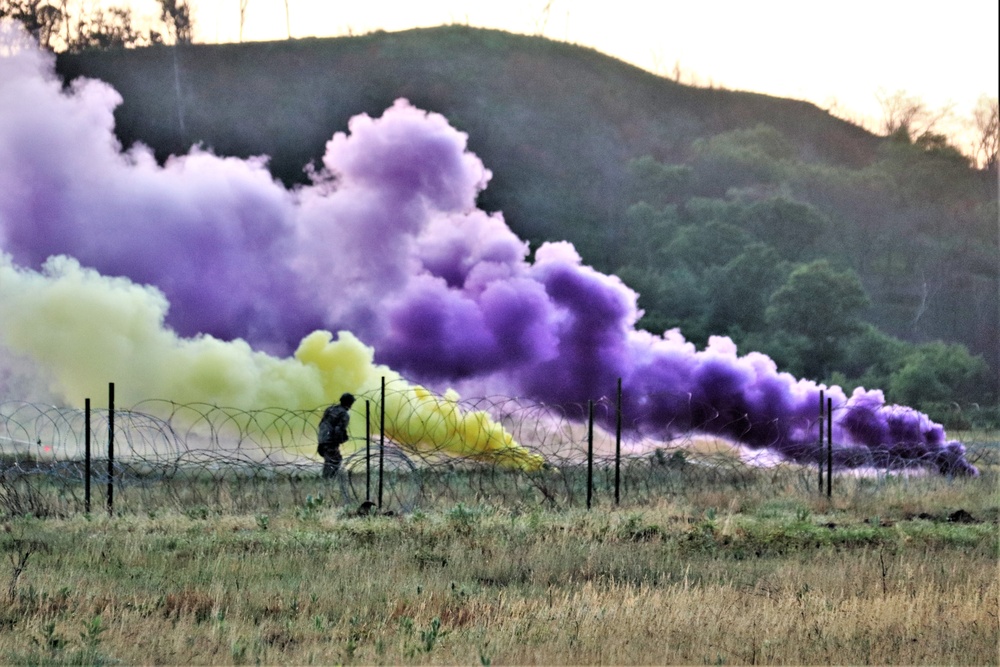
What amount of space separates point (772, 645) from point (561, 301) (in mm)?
25750

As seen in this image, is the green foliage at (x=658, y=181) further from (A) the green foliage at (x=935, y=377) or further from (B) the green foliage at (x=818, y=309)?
(A) the green foliage at (x=935, y=377)

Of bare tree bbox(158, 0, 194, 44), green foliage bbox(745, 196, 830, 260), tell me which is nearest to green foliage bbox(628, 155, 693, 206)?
green foliage bbox(745, 196, 830, 260)

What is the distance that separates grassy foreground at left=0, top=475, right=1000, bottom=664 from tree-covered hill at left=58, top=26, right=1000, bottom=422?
145 ft

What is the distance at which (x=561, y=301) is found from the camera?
36.8m

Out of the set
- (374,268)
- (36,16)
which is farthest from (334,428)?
(36,16)

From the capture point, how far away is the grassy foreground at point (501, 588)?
36.5ft

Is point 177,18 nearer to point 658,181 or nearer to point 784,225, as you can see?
point 658,181

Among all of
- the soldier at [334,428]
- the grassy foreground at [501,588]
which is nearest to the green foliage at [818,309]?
the soldier at [334,428]

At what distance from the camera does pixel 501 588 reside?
1409cm

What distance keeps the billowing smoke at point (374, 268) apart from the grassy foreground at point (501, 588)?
1583cm

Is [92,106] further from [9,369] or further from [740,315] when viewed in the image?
[740,315]

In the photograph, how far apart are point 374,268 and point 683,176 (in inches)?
1753

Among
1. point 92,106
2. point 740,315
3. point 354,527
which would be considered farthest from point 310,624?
point 740,315

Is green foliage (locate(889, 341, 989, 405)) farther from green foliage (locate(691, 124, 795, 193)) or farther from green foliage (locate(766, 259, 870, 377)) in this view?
green foliage (locate(691, 124, 795, 193))
